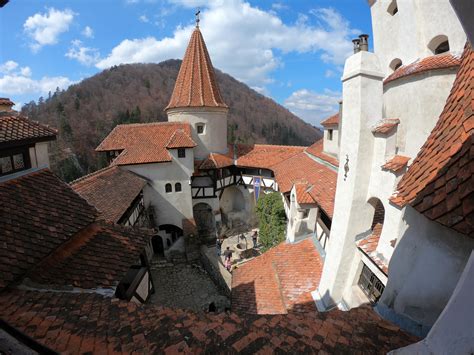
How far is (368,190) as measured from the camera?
18.8 feet

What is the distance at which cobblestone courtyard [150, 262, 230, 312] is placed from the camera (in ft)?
40.4

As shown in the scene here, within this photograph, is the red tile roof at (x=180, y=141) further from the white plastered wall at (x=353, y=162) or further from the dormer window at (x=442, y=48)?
the dormer window at (x=442, y=48)

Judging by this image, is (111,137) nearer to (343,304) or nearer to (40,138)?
(40,138)

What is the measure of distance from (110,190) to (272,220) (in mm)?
8210

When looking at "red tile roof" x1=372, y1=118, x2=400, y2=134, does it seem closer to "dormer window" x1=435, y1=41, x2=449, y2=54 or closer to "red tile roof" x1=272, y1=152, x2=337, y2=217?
"dormer window" x1=435, y1=41, x2=449, y2=54

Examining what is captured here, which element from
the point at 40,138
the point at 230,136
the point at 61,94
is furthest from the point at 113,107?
the point at 40,138

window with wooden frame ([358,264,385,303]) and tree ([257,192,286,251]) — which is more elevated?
window with wooden frame ([358,264,385,303])

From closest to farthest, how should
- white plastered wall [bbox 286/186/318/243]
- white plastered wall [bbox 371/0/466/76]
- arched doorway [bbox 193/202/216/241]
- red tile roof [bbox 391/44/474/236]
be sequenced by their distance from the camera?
red tile roof [bbox 391/44/474/236]
white plastered wall [bbox 371/0/466/76]
white plastered wall [bbox 286/186/318/243]
arched doorway [bbox 193/202/216/241]

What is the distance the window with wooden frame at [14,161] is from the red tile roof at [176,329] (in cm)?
303

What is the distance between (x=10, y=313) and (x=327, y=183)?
32.2ft

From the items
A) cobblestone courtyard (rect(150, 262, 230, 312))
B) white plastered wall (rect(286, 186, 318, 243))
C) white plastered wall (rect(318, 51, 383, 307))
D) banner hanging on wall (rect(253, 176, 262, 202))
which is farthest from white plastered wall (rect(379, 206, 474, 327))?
banner hanging on wall (rect(253, 176, 262, 202))

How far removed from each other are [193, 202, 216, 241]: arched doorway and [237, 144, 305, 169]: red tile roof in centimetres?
445

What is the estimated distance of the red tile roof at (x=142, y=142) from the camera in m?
15.4

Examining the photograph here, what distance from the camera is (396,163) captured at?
482 centimetres
